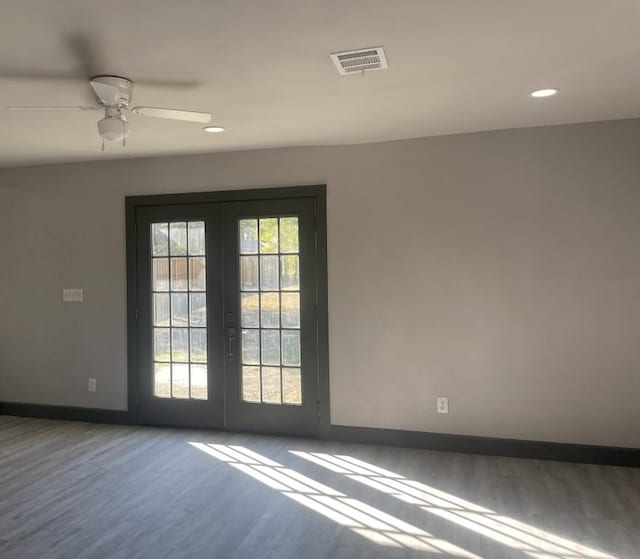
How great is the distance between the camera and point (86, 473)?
12.8 ft

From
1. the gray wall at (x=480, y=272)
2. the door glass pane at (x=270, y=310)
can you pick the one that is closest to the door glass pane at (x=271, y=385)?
the door glass pane at (x=270, y=310)

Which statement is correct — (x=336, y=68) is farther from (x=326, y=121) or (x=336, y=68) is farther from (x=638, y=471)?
(x=638, y=471)

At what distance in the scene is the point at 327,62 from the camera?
270 cm

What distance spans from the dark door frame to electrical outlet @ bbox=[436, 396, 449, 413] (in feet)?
3.17

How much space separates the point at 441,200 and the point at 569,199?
3.22 feet

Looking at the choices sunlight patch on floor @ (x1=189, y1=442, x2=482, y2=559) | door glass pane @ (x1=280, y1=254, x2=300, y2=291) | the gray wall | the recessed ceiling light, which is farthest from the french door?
the recessed ceiling light

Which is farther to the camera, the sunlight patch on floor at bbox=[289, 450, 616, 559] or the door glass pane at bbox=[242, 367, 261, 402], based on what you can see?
the door glass pane at bbox=[242, 367, 261, 402]

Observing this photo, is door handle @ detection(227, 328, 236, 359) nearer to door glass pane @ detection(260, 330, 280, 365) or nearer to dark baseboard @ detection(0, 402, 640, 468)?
door glass pane @ detection(260, 330, 280, 365)

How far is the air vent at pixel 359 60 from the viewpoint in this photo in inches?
101

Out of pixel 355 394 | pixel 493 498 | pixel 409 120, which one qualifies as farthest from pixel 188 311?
pixel 493 498

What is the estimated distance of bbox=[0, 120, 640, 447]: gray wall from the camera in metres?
3.94

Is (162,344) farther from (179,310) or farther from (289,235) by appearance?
(289,235)

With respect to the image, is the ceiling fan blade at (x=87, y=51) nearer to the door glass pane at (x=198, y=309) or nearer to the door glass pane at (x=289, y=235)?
the door glass pane at (x=289, y=235)

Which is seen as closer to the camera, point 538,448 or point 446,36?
point 446,36
